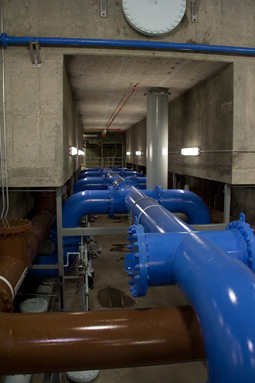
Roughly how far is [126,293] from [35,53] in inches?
207

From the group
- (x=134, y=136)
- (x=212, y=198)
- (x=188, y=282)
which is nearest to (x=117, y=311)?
(x=188, y=282)

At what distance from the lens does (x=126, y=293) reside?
23.1 ft

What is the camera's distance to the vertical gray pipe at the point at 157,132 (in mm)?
6879

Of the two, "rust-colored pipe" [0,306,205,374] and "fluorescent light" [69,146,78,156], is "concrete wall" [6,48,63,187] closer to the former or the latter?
"fluorescent light" [69,146,78,156]

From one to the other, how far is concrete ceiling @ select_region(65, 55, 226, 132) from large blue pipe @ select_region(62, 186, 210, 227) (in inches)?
84.8

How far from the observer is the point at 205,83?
611cm

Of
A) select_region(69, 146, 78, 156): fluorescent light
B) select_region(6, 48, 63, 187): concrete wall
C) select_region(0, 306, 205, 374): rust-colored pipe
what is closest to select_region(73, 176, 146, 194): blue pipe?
select_region(69, 146, 78, 156): fluorescent light

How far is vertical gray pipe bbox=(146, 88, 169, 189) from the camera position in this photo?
22.6 ft

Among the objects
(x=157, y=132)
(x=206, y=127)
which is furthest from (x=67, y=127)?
(x=206, y=127)

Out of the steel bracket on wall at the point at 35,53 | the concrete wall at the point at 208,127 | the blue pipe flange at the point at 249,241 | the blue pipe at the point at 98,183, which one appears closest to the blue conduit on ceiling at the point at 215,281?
the blue pipe flange at the point at 249,241

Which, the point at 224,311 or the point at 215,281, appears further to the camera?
the point at 215,281

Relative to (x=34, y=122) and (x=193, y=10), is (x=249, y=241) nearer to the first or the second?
(x=34, y=122)

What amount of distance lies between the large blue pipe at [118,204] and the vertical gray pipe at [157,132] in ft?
3.82

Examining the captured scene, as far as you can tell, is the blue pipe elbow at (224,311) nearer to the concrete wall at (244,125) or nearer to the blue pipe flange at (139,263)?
the blue pipe flange at (139,263)
